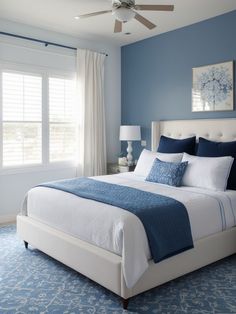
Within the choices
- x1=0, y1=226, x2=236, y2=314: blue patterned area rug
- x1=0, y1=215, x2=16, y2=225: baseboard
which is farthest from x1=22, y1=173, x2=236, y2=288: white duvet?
x1=0, y1=215, x2=16, y2=225: baseboard

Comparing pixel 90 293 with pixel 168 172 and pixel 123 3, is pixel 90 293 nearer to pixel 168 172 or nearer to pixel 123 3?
pixel 168 172

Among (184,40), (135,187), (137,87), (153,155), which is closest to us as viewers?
(135,187)

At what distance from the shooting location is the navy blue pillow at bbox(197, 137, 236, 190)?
3488 mm

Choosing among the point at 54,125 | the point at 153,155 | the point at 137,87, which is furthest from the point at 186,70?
the point at 54,125

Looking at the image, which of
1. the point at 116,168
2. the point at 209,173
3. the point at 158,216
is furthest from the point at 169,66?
the point at 158,216

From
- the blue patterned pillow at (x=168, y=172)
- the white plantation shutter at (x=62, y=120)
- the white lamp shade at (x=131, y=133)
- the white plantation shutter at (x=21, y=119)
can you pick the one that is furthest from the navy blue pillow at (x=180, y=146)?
the white plantation shutter at (x=21, y=119)

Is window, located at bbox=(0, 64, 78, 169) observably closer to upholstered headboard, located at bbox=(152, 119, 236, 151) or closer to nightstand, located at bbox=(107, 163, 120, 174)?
nightstand, located at bbox=(107, 163, 120, 174)

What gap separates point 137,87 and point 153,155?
1.77m

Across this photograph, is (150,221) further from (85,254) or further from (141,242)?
(85,254)

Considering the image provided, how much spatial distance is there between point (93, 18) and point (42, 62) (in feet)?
3.43

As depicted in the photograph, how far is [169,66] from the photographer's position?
16.2 ft

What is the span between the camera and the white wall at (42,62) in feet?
14.8

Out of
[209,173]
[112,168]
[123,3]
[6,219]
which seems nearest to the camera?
[123,3]

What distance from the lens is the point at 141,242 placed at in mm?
2373
